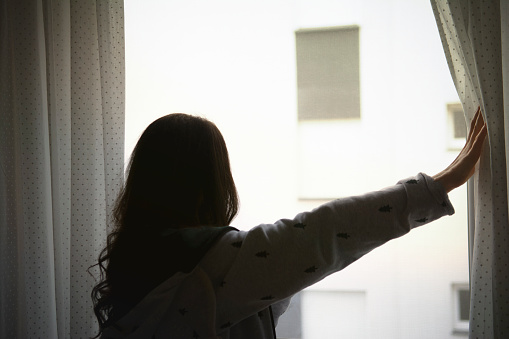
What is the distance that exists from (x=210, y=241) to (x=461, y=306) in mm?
790

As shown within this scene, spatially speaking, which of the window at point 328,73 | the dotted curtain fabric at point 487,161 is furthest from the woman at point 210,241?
the window at point 328,73

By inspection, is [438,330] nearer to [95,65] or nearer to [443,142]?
[443,142]

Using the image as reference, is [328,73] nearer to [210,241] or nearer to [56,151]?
[210,241]

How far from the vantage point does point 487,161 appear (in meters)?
1.05

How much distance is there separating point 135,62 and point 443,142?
0.92 meters

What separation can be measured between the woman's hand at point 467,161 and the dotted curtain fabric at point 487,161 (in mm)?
24

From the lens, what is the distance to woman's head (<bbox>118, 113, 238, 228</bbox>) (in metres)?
0.87

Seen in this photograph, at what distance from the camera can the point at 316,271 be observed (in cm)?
77

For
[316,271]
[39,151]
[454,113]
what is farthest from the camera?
[39,151]

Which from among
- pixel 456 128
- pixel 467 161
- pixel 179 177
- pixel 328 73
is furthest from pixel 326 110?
pixel 179 177

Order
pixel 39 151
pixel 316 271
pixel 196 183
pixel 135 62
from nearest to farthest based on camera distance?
pixel 316 271 < pixel 196 183 < pixel 39 151 < pixel 135 62

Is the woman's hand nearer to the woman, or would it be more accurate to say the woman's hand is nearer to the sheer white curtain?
the woman

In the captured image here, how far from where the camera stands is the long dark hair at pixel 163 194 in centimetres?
83

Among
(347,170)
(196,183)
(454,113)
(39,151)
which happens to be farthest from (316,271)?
(39,151)
